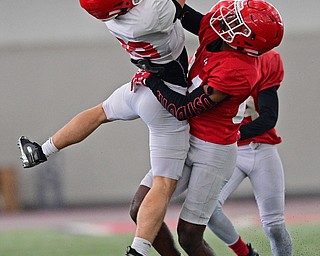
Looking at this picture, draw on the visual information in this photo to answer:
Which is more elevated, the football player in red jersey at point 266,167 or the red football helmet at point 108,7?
the red football helmet at point 108,7

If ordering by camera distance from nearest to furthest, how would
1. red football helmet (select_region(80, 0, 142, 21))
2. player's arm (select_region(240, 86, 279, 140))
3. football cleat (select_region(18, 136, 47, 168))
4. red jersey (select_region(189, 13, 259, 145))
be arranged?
red football helmet (select_region(80, 0, 142, 21)) → red jersey (select_region(189, 13, 259, 145)) → football cleat (select_region(18, 136, 47, 168)) → player's arm (select_region(240, 86, 279, 140))

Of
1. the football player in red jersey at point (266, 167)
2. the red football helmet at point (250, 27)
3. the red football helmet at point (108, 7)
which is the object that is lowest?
the football player in red jersey at point (266, 167)

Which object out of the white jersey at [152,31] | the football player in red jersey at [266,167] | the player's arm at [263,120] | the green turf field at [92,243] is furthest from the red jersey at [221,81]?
the green turf field at [92,243]

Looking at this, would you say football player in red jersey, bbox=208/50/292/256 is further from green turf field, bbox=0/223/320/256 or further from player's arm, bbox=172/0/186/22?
player's arm, bbox=172/0/186/22

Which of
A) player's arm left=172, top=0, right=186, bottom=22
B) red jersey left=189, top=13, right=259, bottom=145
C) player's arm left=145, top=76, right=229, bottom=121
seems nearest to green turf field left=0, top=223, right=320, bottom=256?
red jersey left=189, top=13, right=259, bottom=145

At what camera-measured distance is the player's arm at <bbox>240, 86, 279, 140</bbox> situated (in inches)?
217

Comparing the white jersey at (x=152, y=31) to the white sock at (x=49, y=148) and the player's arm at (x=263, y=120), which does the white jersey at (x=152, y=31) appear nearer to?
the white sock at (x=49, y=148)

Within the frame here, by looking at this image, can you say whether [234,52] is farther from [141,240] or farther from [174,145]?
[141,240]

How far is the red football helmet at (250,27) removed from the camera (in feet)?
15.7

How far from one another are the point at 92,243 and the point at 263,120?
3.14 metres

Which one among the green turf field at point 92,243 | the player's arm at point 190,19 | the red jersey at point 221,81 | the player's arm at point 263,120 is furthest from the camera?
the green turf field at point 92,243

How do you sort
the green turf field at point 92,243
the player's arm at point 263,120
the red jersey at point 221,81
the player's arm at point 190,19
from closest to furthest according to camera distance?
1. the red jersey at point 221,81
2. the player's arm at point 190,19
3. the player's arm at point 263,120
4. the green turf field at point 92,243

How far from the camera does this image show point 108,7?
182 inches

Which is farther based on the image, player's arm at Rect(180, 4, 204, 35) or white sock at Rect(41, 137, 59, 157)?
white sock at Rect(41, 137, 59, 157)
